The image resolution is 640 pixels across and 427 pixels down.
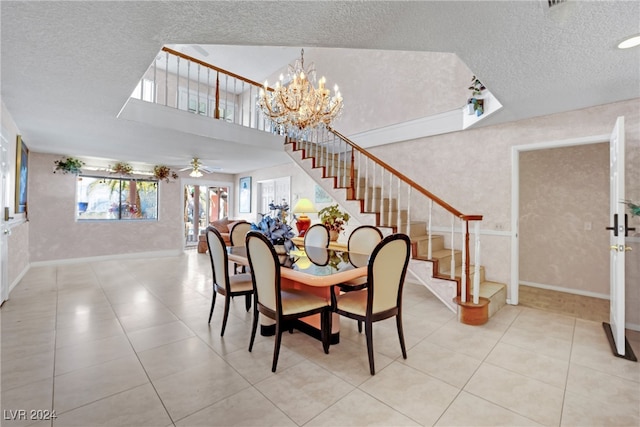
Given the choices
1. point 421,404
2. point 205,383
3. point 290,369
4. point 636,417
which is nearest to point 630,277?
point 636,417

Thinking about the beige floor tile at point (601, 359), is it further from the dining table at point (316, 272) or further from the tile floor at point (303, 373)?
the dining table at point (316, 272)

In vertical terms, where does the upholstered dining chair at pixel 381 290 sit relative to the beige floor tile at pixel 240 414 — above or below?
above

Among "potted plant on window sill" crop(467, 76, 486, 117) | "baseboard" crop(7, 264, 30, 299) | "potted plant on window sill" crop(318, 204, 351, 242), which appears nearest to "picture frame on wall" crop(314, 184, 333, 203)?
"potted plant on window sill" crop(318, 204, 351, 242)

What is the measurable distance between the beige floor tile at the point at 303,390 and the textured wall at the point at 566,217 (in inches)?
166

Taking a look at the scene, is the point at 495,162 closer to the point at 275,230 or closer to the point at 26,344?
the point at 275,230

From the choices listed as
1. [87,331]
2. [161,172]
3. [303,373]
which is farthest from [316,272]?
[161,172]

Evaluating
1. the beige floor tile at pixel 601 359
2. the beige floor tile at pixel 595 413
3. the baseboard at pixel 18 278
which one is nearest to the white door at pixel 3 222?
the baseboard at pixel 18 278

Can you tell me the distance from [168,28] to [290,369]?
250 centimetres

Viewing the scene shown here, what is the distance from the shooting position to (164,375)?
6.49ft

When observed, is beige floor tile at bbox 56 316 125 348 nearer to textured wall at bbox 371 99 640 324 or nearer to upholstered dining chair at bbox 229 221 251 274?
upholstered dining chair at bbox 229 221 251 274

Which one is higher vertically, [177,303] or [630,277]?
[630,277]

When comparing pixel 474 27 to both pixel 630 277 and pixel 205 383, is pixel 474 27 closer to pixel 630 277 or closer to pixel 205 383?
pixel 205 383

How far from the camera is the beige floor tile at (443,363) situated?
2.01m

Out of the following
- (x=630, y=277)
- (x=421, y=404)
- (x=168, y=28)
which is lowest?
(x=421, y=404)
